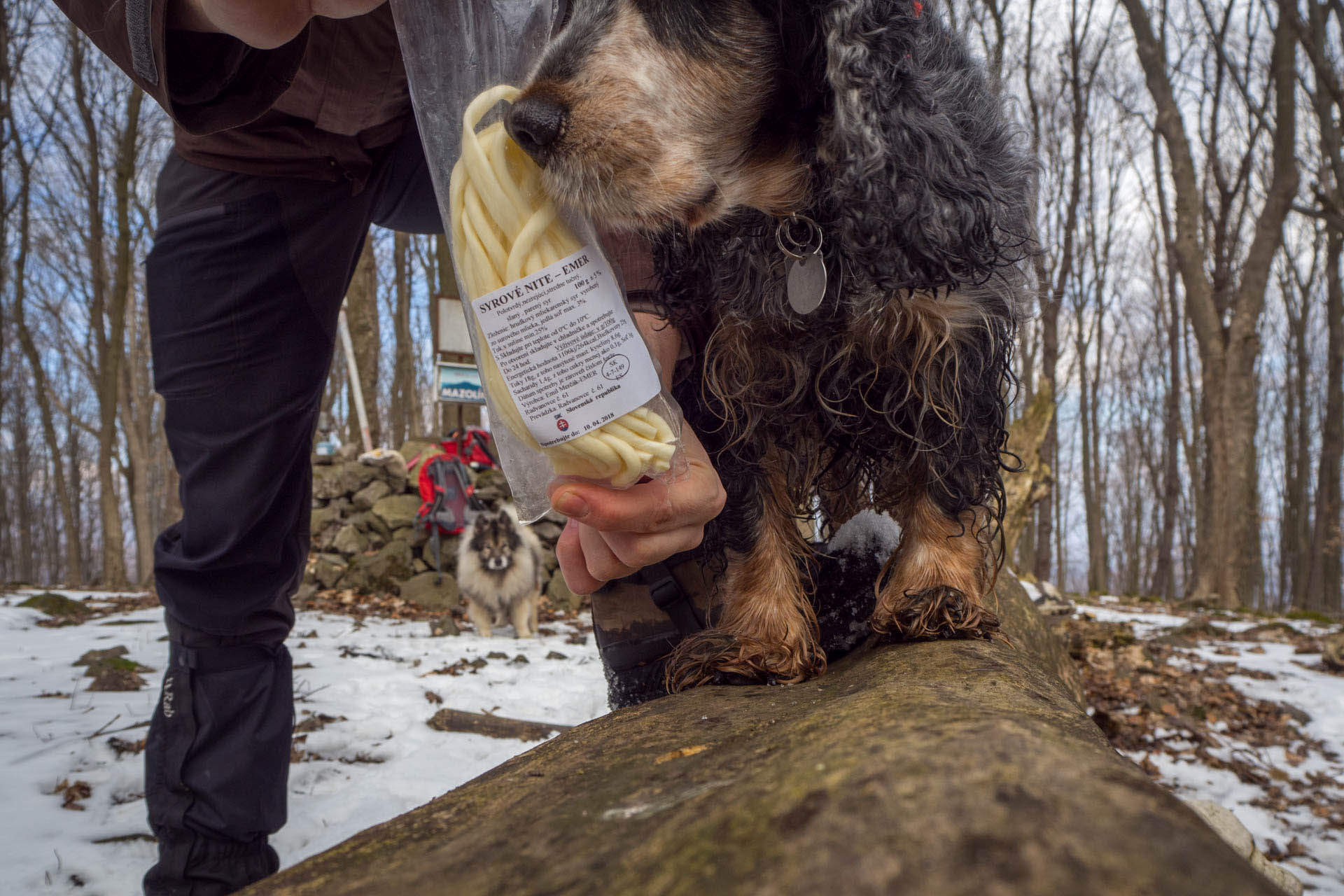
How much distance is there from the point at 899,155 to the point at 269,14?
3.83ft

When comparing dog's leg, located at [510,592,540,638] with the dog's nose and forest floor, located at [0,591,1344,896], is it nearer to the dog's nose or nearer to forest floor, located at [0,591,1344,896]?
forest floor, located at [0,591,1344,896]

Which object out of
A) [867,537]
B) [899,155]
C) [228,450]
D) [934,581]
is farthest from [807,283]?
[228,450]

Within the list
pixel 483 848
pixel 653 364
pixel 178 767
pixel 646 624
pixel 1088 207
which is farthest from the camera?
pixel 1088 207

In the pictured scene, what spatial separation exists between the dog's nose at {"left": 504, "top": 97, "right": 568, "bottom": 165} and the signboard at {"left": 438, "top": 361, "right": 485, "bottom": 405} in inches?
339

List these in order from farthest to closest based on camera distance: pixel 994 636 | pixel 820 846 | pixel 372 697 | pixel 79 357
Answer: pixel 79 357
pixel 372 697
pixel 994 636
pixel 820 846

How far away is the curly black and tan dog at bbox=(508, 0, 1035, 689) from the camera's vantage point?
4.89 feet

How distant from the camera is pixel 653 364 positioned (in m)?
1.49

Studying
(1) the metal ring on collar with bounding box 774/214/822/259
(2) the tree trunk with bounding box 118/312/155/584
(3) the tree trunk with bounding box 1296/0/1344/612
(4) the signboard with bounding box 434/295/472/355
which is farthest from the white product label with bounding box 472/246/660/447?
(2) the tree trunk with bounding box 118/312/155/584

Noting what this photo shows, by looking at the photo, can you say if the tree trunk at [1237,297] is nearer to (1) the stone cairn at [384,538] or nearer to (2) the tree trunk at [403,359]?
(1) the stone cairn at [384,538]

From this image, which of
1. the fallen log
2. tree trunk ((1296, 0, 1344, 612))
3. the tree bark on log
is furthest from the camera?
tree trunk ((1296, 0, 1344, 612))

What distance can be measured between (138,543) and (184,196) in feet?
51.4

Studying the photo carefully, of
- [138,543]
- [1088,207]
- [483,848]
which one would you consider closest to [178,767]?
[483,848]

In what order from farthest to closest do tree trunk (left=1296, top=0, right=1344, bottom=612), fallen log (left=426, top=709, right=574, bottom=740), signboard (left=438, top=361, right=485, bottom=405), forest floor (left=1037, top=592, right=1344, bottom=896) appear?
signboard (left=438, top=361, right=485, bottom=405)
tree trunk (left=1296, top=0, right=1344, bottom=612)
fallen log (left=426, top=709, right=574, bottom=740)
forest floor (left=1037, top=592, right=1344, bottom=896)

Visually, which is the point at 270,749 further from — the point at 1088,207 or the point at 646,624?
the point at 1088,207
